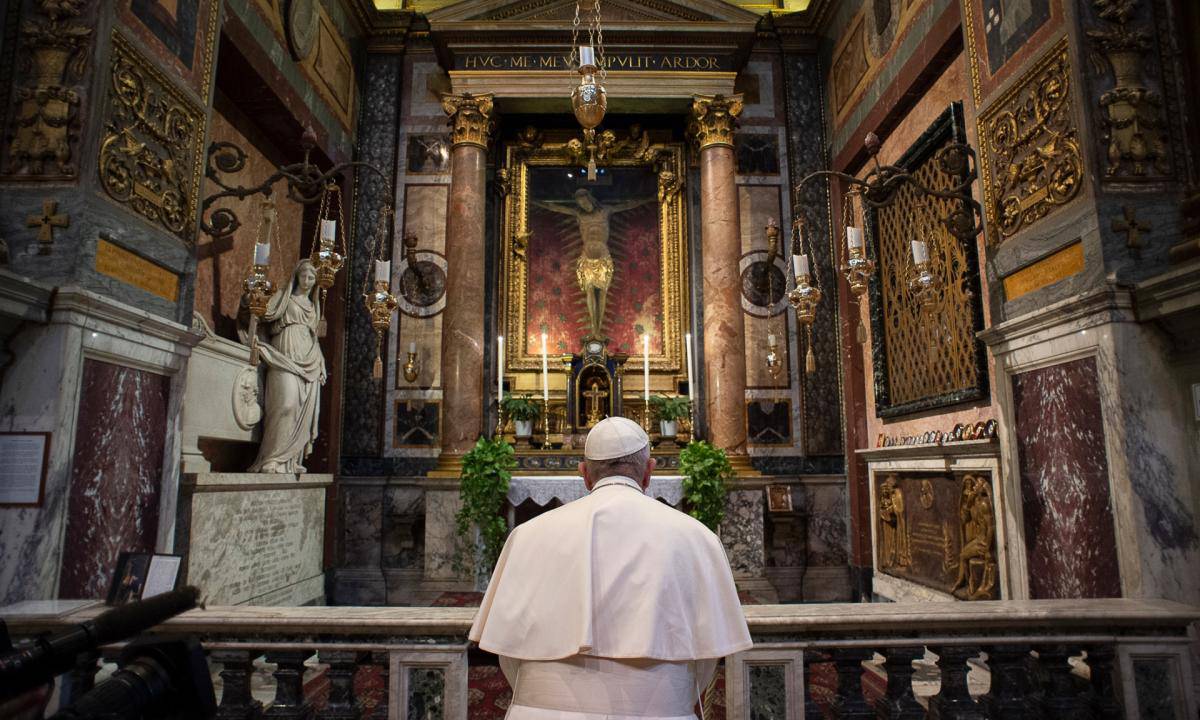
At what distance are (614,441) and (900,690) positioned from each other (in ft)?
5.13

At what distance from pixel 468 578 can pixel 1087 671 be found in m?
6.09

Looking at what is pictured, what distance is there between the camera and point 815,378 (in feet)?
31.6

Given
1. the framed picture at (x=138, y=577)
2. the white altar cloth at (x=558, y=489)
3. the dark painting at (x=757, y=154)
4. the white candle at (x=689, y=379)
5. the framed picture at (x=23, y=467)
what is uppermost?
the dark painting at (x=757, y=154)

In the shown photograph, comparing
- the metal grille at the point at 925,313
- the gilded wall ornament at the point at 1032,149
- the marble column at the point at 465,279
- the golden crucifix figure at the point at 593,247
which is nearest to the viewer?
the gilded wall ornament at the point at 1032,149

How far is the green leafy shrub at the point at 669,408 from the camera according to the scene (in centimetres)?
893

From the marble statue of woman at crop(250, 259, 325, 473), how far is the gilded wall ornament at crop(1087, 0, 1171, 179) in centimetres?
665

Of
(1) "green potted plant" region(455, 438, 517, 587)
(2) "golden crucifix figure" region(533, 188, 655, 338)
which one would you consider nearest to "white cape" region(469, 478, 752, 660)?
(1) "green potted plant" region(455, 438, 517, 587)

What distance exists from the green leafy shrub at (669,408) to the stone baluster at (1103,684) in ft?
20.2

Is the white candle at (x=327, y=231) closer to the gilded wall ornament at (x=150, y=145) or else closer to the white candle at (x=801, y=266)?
the gilded wall ornament at (x=150, y=145)

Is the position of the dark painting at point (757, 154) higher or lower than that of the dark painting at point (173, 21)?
higher

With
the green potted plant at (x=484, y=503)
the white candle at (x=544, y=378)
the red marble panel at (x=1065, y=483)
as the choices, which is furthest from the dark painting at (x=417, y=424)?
the red marble panel at (x=1065, y=483)

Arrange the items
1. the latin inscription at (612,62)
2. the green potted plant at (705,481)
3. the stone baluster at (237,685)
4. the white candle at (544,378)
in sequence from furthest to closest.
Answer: the latin inscription at (612,62) < the white candle at (544,378) < the green potted plant at (705,481) < the stone baluster at (237,685)

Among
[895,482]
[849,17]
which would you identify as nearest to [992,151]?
[895,482]

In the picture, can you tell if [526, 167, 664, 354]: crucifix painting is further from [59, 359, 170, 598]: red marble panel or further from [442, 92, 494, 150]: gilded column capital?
[59, 359, 170, 598]: red marble panel
